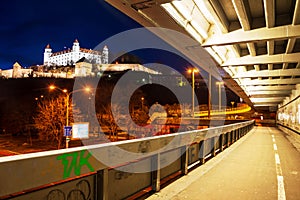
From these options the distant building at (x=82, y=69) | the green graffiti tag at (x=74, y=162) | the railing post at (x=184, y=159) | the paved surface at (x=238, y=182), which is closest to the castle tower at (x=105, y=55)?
the distant building at (x=82, y=69)

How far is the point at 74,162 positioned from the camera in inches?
113

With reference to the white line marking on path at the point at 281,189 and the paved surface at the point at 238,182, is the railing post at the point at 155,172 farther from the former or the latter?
the white line marking on path at the point at 281,189

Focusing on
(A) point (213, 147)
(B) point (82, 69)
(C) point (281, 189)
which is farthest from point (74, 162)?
(B) point (82, 69)

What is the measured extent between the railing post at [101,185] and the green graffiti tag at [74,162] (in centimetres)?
35

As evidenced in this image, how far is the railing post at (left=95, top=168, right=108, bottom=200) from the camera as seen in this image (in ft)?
11.1

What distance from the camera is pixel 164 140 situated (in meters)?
5.08

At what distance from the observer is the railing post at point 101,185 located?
3.38 meters

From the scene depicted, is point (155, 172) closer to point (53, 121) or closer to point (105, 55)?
point (53, 121)

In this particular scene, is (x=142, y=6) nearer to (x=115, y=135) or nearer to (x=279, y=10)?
(x=279, y=10)

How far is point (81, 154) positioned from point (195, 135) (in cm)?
452

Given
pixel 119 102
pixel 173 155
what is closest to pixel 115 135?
pixel 119 102

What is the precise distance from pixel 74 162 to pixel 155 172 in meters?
2.50

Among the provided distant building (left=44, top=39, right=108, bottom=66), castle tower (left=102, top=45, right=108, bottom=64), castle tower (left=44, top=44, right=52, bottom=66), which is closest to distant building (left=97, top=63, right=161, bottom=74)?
castle tower (left=102, top=45, right=108, bottom=64)

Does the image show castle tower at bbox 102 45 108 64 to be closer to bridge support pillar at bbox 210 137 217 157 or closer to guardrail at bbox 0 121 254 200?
bridge support pillar at bbox 210 137 217 157
